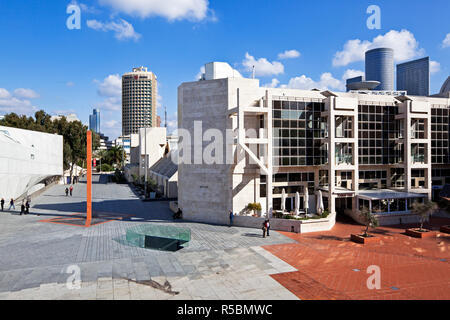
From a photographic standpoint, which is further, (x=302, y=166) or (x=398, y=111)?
(x=398, y=111)

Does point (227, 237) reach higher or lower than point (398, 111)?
lower

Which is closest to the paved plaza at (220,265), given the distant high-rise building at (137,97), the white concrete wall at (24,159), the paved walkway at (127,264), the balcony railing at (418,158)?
the paved walkway at (127,264)

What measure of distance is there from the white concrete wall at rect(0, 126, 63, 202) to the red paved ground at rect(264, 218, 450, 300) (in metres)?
33.3

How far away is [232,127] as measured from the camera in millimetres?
25688

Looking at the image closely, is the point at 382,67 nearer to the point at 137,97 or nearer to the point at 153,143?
the point at 153,143

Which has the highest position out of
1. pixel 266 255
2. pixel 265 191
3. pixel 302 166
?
pixel 302 166

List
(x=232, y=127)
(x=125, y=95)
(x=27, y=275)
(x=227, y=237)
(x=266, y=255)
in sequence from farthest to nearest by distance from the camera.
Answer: (x=125, y=95) → (x=232, y=127) → (x=227, y=237) → (x=266, y=255) → (x=27, y=275)

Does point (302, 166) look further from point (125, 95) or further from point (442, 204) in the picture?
point (125, 95)

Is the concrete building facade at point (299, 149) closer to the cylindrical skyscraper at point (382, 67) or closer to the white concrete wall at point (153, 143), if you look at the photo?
the white concrete wall at point (153, 143)

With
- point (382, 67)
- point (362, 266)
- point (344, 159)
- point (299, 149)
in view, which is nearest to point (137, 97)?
point (382, 67)

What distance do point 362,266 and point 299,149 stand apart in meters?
13.2
